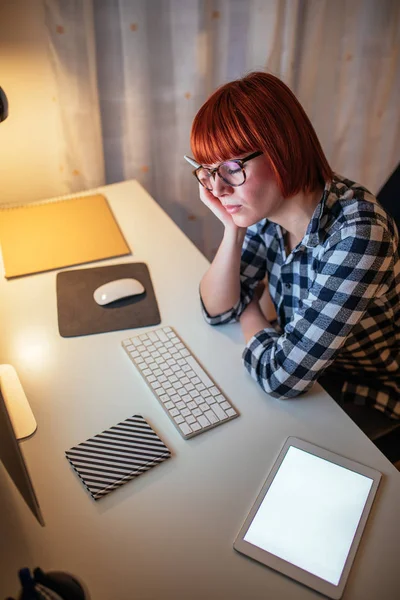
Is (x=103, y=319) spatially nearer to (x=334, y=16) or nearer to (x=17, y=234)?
(x=17, y=234)

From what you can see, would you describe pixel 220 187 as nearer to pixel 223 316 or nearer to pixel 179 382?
pixel 223 316

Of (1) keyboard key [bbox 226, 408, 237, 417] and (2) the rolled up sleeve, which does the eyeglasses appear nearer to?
(2) the rolled up sleeve

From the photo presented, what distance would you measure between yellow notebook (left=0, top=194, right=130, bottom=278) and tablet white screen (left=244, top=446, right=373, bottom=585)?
70cm

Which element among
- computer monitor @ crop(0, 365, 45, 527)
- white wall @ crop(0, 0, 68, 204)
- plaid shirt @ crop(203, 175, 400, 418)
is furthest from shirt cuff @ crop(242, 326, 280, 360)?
white wall @ crop(0, 0, 68, 204)

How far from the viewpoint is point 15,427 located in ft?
2.85

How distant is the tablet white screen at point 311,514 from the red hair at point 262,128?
480mm

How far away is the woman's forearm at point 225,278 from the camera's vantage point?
3.46 feet

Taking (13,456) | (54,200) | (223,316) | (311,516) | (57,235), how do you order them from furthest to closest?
(54,200)
(57,235)
(223,316)
(311,516)
(13,456)

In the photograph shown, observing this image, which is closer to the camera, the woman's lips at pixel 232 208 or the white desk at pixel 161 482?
the white desk at pixel 161 482

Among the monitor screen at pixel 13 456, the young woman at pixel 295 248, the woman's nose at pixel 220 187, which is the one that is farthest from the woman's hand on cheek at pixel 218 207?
the monitor screen at pixel 13 456

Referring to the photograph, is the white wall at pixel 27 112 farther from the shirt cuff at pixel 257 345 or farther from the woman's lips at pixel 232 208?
the shirt cuff at pixel 257 345

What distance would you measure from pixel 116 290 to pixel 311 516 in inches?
24.2

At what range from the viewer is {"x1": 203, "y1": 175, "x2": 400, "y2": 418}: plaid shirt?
2.81ft

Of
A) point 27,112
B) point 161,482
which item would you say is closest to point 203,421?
point 161,482
